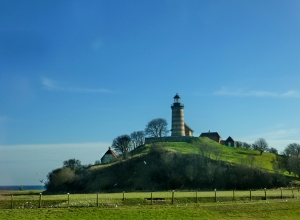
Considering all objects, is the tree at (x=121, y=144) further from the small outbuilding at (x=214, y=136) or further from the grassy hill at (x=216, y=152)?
the small outbuilding at (x=214, y=136)

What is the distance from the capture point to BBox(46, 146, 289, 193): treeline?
78688 mm

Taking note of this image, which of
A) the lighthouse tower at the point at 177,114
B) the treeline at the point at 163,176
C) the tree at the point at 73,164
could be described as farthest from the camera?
the lighthouse tower at the point at 177,114

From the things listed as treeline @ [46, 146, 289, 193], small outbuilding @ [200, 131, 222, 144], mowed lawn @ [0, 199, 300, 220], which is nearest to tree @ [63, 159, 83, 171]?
treeline @ [46, 146, 289, 193]

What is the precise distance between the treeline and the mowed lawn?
148ft

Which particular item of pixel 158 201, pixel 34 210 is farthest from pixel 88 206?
pixel 158 201

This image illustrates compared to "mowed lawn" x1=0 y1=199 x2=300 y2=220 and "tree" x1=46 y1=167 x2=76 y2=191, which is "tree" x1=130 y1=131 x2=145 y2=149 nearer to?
"tree" x1=46 y1=167 x2=76 y2=191

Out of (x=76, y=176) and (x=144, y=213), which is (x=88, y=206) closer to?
(x=144, y=213)

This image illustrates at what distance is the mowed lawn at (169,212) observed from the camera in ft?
91.6

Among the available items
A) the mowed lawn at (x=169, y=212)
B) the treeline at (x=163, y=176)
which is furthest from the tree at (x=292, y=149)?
the mowed lawn at (x=169, y=212)

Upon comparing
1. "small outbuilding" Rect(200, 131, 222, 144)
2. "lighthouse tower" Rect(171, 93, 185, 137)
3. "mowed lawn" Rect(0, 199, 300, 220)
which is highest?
"lighthouse tower" Rect(171, 93, 185, 137)

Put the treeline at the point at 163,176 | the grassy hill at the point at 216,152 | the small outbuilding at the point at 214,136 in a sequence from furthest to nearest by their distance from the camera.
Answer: the small outbuilding at the point at 214,136 → the grassy hill at the point at 216,152 → the treeline at the point at 163,176

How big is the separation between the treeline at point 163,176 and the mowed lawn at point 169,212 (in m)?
45.0

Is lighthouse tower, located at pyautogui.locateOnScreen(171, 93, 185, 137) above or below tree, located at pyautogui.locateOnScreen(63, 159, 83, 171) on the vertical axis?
above

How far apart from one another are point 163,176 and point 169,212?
5608 cm
